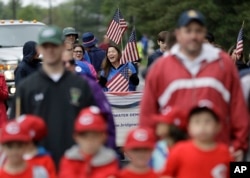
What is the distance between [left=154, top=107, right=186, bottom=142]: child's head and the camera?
7176 millimetres

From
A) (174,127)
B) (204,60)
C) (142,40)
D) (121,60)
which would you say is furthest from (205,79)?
(142,40)

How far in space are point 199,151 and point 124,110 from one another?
728cm

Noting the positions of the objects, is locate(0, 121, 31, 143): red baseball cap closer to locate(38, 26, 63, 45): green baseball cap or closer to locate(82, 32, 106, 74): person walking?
locate(38, 26, 63, 45): green baseball cap

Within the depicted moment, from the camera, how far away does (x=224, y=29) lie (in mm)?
26547

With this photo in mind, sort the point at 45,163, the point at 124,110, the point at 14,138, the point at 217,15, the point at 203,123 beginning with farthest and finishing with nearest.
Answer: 1. the point at 217,15
2. the point at 124,110
3. the point at 45,163
4. the point at 14,138
5. the point at 203,123

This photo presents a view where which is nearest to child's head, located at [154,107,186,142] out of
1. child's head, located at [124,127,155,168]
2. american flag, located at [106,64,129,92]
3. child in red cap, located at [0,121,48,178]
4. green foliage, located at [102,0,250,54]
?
child's head, located at [124,127,155,168]

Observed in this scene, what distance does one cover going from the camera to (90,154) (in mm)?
6969

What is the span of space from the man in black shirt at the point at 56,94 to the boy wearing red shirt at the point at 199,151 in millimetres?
1052

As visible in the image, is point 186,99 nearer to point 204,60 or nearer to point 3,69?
Result: point 204,60

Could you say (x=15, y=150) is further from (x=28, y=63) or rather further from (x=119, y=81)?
(x=119, y=81)

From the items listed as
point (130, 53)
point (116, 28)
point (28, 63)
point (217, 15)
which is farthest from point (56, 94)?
point (217, 15)

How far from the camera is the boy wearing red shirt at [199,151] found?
6.98 m

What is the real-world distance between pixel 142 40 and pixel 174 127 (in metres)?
51.6

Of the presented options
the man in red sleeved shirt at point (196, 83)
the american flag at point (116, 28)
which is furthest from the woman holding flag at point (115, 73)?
the man in red sleeved shirt at point (196, 83)
